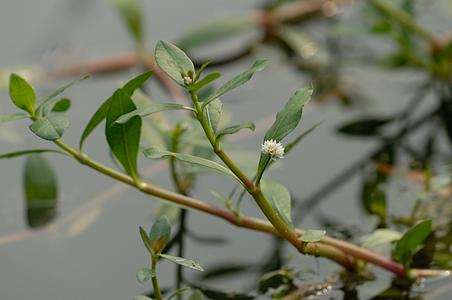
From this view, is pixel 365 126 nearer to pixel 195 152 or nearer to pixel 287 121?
pixel 195 152

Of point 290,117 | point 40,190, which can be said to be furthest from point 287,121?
point 40,190

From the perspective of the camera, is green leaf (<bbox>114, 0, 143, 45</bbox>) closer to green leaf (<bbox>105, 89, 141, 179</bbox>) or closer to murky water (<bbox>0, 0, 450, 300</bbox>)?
murky water (<bbox>0, 0, 450, 300</bbox>)

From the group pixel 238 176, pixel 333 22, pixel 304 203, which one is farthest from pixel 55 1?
pixel 238 176

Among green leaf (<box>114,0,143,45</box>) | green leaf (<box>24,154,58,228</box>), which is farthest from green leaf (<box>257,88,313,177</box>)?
green leaf (<box>114,0,143,45</box>)

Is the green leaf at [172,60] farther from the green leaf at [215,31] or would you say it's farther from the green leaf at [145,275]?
the green leaf at [215,31]

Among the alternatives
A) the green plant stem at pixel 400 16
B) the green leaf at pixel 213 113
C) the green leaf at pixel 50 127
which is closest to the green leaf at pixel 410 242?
the green leaf at pixel 213 113

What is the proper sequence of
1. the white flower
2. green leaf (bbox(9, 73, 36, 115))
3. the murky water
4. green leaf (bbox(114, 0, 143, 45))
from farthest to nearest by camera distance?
green leaf (bbox(114, 0, 143, 45))
the murky water
green leaf (bbox(9, 73, 36, 115))
the white flower
